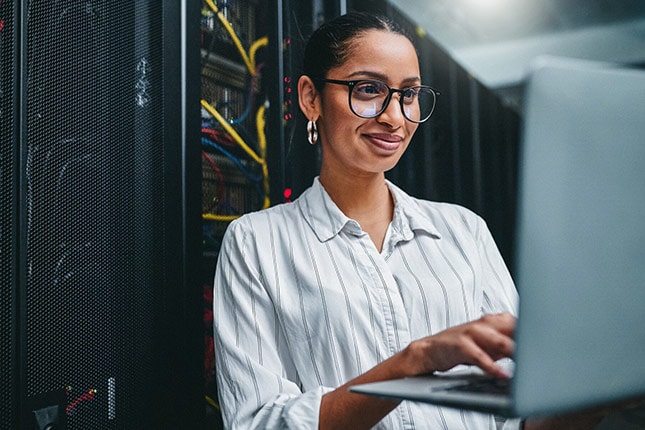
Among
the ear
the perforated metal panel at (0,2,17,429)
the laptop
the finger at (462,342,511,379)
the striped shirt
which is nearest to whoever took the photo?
the laptop

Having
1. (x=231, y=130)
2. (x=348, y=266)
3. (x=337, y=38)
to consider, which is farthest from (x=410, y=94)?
(x=231, y=130)

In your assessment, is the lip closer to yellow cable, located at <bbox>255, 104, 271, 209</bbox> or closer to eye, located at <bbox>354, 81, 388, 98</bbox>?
eye, located at <bbox>354, 81, 388, 98</bbox>

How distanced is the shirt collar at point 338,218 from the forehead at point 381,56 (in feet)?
0.74

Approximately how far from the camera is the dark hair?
108cm

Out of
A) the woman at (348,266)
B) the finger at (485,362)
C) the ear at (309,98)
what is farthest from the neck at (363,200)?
the finger at (485,362)

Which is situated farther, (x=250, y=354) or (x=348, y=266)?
(x=348, y=266)

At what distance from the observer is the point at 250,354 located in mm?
912

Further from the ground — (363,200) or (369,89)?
(369,89)

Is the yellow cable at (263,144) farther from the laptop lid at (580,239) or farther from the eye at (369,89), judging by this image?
the laptop lid at (580,239)

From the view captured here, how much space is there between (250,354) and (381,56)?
536 mm

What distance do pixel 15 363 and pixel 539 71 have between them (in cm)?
75

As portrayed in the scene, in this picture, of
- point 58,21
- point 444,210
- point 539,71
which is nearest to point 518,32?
point 444,210

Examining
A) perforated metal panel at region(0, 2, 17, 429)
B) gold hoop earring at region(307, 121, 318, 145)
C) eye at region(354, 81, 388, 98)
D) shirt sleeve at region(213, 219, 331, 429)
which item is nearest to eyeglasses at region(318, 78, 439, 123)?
eye at region(354, 81, 388, 98)

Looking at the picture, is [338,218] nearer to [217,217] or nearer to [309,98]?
[309,98]
